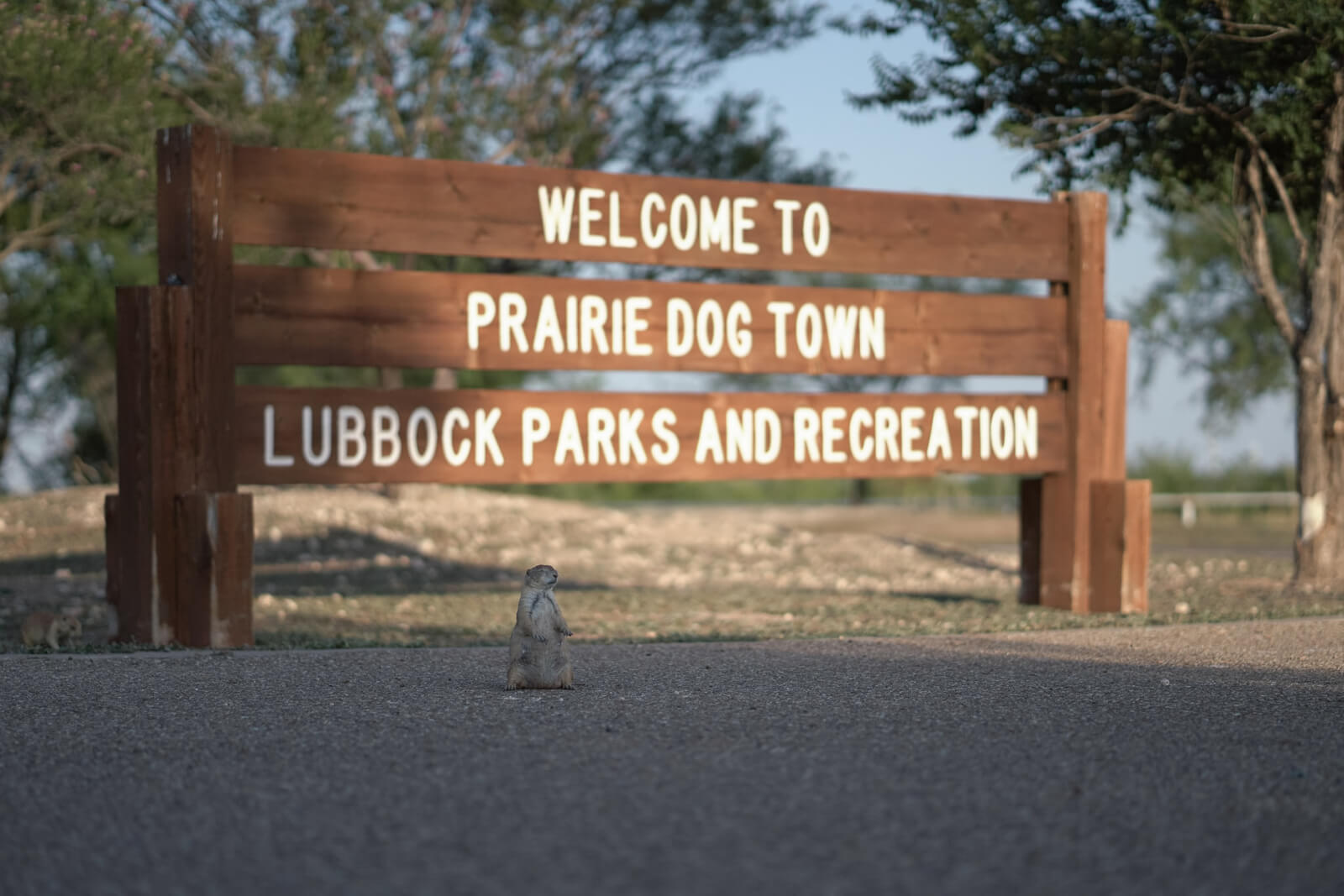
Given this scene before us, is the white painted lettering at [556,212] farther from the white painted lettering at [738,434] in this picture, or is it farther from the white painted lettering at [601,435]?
the white painted lettering at [738,434]

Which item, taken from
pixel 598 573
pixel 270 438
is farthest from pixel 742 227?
pixel 598 573

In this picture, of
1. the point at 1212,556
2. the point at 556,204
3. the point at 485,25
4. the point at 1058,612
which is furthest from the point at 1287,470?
the point at 556,204

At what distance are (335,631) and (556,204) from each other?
341cm

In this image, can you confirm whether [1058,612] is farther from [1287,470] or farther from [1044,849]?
[1287,470]

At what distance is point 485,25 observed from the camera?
68.1 ft

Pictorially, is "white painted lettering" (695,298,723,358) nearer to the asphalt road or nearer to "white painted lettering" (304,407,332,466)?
"white painted lettering" (304,407,332,466)

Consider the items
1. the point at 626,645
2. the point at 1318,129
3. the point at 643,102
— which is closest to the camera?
the point at 626,645

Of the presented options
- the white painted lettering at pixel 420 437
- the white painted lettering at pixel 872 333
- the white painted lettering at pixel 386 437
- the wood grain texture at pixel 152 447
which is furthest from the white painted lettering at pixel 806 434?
the wood grain texture at pixel 152 447

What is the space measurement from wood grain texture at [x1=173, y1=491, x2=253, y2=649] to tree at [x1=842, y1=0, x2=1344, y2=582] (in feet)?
25.5

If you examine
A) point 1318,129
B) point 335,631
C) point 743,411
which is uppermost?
point 1318,129

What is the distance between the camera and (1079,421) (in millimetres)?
11172

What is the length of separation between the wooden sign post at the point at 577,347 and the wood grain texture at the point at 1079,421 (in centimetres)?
2

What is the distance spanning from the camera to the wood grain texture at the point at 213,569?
858 centimetres

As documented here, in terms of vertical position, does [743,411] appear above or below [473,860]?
above
